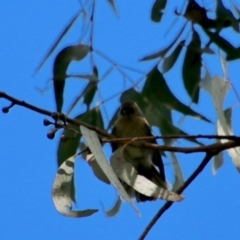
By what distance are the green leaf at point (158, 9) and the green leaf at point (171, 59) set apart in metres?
0.08

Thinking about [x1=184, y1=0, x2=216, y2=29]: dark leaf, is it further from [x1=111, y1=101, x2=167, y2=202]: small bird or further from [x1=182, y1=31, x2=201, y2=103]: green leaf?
[x1=111, y1=101, x2=167, y2=202]: small bird

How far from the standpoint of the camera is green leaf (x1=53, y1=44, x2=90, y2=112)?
56.9 inches

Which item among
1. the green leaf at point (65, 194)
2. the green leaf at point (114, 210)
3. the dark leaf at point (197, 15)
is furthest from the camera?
the dark leaf at point (197, 15)

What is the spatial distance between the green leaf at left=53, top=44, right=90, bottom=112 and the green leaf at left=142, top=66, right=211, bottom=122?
0.54ft

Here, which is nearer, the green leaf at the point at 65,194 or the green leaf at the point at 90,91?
the green leaf at the point at 65,194

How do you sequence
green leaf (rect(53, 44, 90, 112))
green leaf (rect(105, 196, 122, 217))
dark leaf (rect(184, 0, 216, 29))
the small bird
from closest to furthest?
1. green leaf (rect(105, 196, 122, 217))
2. green leaf (rect(53, 44, 90, 112))
3. dark leaf (rect(184, 0, 216, 29))
4. the small bird

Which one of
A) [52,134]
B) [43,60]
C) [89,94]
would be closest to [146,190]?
[52,134]

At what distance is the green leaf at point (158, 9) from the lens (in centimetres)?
163

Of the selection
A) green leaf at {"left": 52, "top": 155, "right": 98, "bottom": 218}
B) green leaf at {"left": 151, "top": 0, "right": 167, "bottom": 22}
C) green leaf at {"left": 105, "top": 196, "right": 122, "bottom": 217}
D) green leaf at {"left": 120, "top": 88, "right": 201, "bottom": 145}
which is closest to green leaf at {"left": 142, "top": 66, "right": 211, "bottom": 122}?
green leaf at {"left": 120, "top": 88, "right": 201, "bottom": 145}

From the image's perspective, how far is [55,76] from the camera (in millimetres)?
1461

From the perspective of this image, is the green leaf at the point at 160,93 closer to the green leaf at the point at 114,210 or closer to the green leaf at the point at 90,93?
the green leaf at the point at 90,93

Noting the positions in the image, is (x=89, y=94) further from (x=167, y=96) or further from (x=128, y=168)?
(x=128, y=168)

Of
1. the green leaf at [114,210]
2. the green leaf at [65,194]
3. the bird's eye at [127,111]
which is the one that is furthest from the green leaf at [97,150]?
the bird's eye at [127,111]

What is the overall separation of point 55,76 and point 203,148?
531 millimetres
